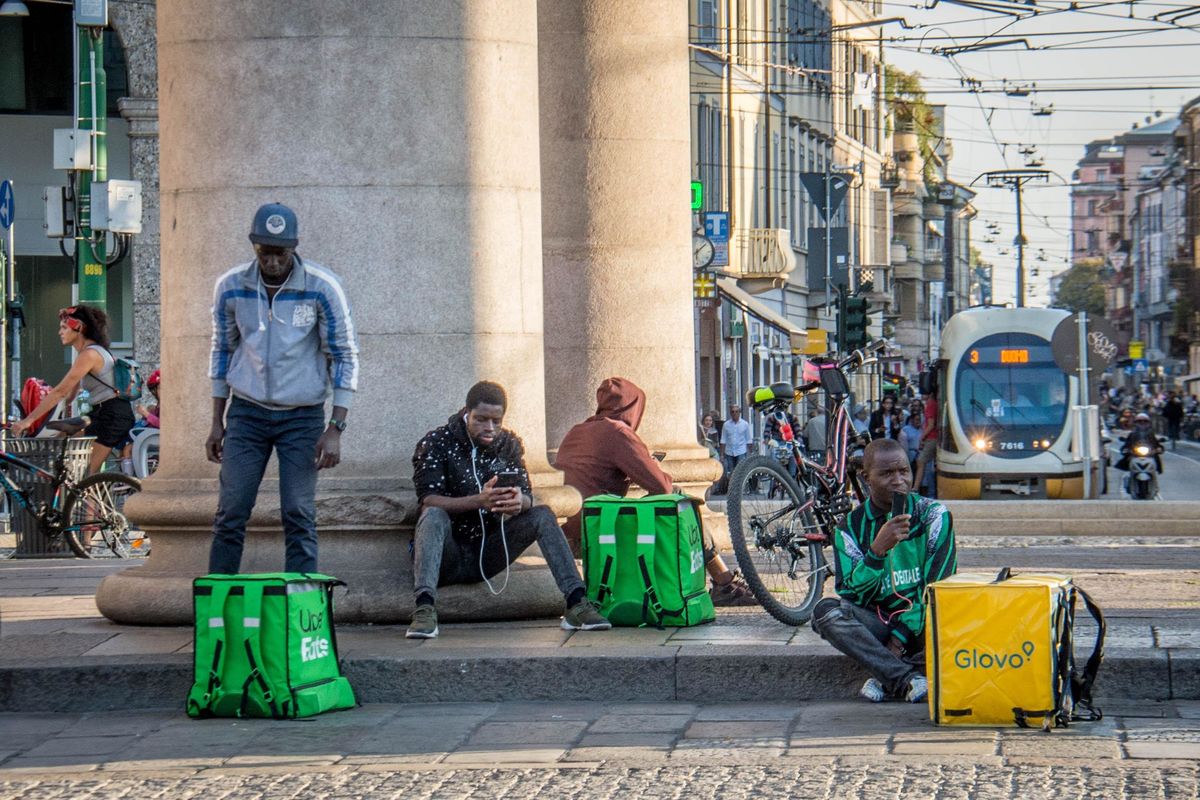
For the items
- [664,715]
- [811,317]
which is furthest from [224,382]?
[811,317]

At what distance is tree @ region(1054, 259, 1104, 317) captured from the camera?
164 metres

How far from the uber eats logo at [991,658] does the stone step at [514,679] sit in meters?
0.92

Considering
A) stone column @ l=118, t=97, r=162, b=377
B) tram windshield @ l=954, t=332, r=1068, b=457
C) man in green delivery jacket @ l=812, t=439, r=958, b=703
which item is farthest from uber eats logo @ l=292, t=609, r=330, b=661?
tram windshield @ l=954, t=332, r=1068, b=457

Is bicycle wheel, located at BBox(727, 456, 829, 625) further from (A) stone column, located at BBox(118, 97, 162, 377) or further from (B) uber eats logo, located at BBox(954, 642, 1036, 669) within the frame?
(A) stone column, located at BBox(118, 97, 162, 377)

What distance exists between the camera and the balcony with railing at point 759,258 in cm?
4644

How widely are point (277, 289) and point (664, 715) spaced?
2.49 meters

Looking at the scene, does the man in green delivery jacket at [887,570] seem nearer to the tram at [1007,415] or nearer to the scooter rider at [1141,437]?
the tram at [1007,415]

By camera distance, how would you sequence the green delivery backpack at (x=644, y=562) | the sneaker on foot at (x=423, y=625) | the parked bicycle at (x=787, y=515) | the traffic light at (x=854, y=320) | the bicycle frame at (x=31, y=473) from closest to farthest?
the sneaker on foot at (x=423, y=625) < the green delivery backpack at (x=644, y=562) < the parked bicycle at (x=787, y=515) < the bicycle frame at (x=31, y=473) < the traffic light at (x=854, y=320)

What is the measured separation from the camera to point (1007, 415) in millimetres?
31766

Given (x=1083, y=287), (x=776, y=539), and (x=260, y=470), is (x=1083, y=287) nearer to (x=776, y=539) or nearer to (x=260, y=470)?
(x=776, y=539)

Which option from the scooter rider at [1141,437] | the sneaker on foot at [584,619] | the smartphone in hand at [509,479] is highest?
the smartphone in hand at [509,479]

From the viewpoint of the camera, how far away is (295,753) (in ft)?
24.3

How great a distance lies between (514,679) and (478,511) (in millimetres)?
1213

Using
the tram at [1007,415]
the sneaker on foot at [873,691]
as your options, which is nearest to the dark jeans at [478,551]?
the sneaker on foot at [873,691]
